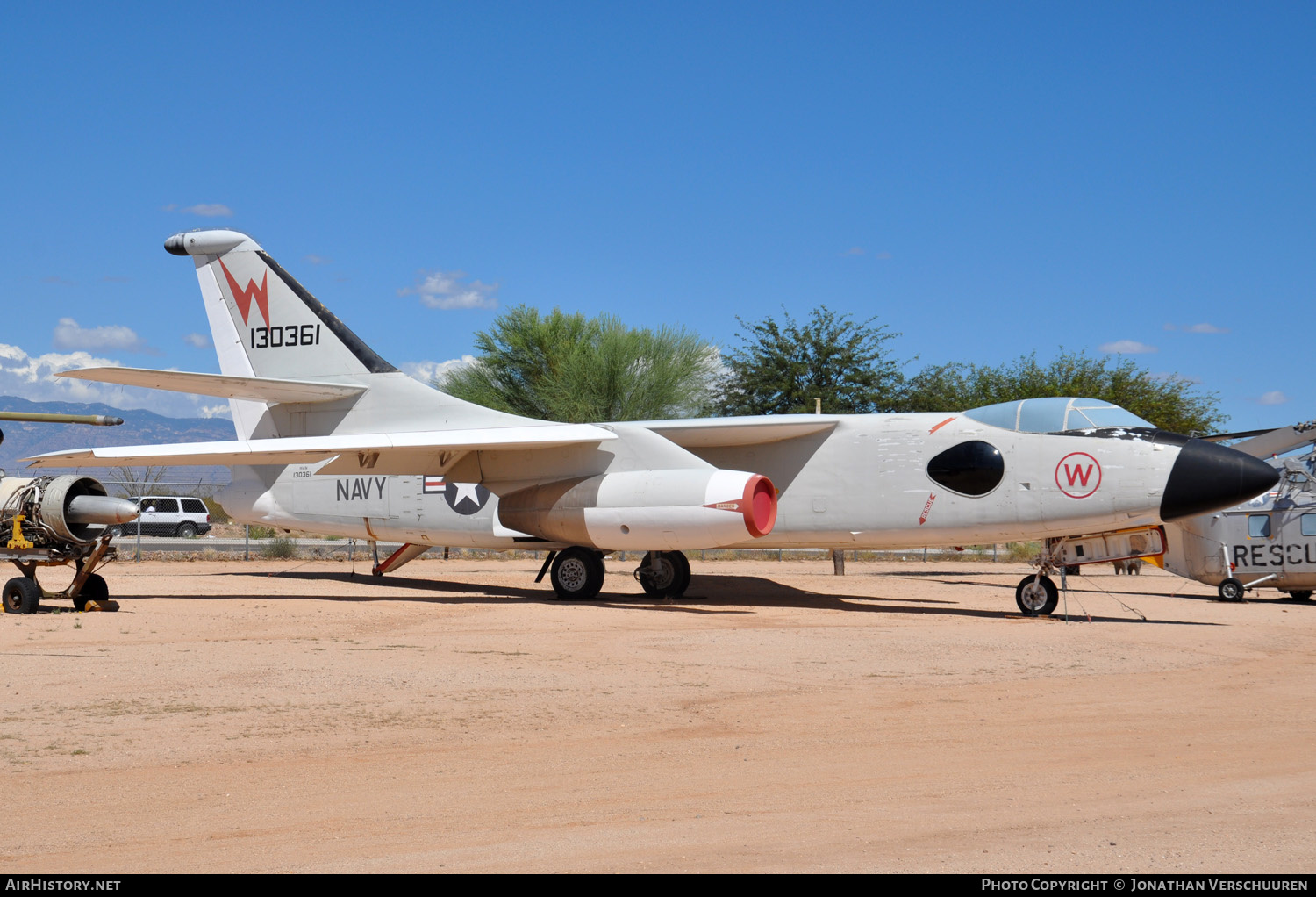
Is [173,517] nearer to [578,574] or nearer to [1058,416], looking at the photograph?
[578,574]

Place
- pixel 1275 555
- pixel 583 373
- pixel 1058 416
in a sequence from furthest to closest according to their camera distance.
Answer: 1. pixel 583 373
2. pixel 1275 555
3. pixel 1058 416

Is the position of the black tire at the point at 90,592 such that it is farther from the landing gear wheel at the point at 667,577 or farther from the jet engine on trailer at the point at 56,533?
the landing gear wheel at the point at 667,577

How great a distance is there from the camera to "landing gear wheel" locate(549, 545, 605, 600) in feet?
56.3

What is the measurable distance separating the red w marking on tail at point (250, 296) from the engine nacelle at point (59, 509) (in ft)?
19.9

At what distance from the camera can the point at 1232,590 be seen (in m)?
18.9

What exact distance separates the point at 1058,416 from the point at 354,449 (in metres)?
9.80

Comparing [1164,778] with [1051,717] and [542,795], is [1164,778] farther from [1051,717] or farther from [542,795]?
[542,795]

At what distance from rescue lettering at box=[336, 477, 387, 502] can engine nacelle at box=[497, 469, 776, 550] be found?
3321mm

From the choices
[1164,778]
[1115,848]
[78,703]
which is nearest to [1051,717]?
[1164,778]

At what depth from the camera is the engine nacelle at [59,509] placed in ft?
45.1

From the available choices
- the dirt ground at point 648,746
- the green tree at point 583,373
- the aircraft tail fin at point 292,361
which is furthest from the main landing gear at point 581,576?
the green tree at point 583,373

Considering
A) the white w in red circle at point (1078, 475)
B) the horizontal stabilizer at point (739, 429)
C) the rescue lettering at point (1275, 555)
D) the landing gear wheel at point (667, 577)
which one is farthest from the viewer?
the rescue lettering at point (1275, 555)

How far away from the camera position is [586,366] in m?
38.5

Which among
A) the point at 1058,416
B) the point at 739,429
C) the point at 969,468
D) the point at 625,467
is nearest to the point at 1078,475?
the point at 1058,416
